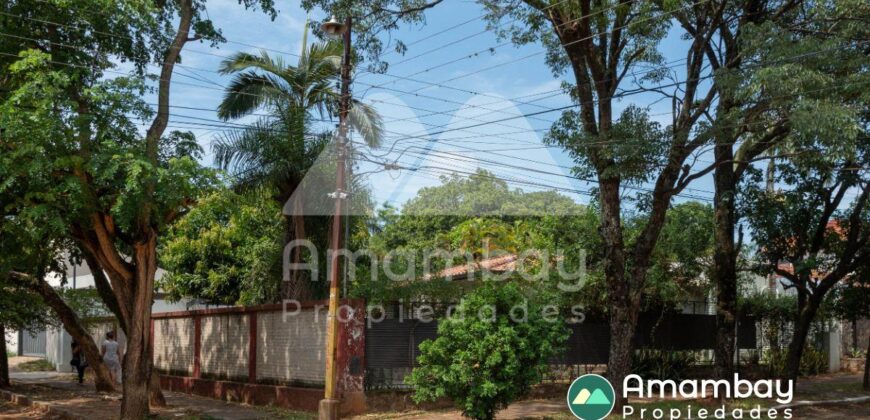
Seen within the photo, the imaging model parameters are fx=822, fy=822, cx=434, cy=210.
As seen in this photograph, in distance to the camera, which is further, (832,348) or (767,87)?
(832,348)

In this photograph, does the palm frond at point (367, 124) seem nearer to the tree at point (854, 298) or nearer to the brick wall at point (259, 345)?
the brick wall at point (259, 345)

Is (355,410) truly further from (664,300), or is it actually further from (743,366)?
(743,366)

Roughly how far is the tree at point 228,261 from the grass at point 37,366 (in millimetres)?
7136

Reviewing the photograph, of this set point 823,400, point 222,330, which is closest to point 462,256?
point 222,330

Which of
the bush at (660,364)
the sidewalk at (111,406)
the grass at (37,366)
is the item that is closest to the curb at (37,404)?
the sidewalk at (111,406)

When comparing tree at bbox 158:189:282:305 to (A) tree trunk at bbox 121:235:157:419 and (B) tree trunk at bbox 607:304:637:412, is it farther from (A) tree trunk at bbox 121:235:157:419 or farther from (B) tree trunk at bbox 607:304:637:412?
(B) tree trunk at bbox 607:304:637:412

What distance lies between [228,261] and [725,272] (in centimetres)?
1631

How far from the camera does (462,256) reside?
2017 centimetres

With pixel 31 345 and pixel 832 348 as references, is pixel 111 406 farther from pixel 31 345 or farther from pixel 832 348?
pixel 31 345

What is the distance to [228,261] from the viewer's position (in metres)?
27.5

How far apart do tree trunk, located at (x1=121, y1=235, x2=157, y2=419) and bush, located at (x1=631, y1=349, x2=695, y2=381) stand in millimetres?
11580

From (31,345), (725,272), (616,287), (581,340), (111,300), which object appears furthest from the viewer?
(31,345)

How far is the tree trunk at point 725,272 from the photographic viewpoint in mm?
17906

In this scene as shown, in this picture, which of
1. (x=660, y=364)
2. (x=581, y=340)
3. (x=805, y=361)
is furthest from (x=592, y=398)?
(x=805, y=361)
